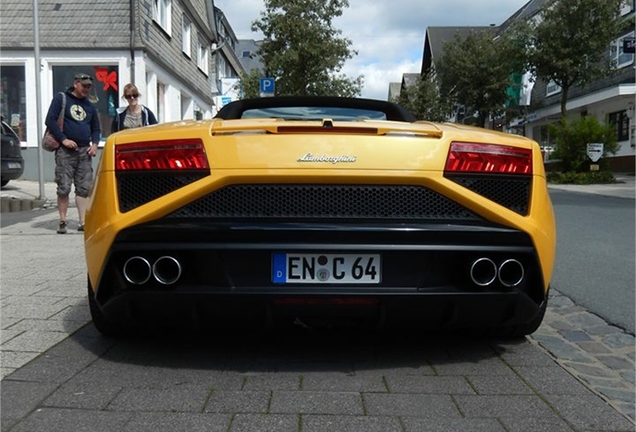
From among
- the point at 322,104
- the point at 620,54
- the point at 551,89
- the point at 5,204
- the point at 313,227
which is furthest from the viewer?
the point at 551,89

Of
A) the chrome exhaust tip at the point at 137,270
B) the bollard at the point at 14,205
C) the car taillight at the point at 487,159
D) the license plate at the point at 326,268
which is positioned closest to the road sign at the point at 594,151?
the bollard at the point at 14,205

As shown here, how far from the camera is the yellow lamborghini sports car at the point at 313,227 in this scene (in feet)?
8.41

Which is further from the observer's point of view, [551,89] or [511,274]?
[551,89]

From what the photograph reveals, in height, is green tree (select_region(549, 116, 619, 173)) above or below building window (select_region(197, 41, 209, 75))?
below

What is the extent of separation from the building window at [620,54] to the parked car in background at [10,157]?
25.1 metres

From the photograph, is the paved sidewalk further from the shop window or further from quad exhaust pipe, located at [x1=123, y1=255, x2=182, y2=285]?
the shop window

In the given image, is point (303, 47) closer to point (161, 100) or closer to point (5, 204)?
point (161, 100)

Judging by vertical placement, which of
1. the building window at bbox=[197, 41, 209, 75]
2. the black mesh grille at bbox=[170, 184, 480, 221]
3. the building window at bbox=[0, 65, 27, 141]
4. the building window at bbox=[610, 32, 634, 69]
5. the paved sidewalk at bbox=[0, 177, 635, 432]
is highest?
the building window at bbox=[610, 32, 634, 69]

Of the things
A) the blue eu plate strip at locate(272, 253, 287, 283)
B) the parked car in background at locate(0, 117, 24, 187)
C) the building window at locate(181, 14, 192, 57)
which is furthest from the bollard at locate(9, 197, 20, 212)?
the building window at locate(181, 14, 192, 57)

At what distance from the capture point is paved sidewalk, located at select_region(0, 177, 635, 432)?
2.31 metres

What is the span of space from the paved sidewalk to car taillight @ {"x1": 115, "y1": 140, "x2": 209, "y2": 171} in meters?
0.91

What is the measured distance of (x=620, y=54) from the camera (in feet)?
95.5

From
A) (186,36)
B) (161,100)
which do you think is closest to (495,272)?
(161,100)

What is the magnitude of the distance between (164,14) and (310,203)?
17.8 meters
